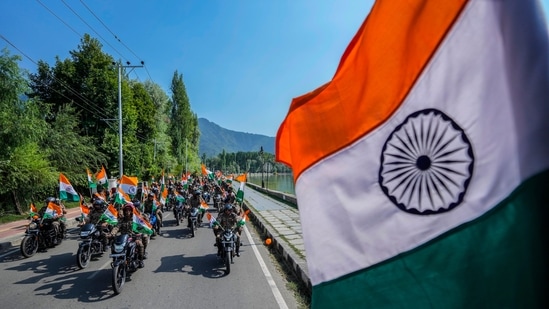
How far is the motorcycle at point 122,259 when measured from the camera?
690 cm

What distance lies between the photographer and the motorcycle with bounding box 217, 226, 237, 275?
8268 mm

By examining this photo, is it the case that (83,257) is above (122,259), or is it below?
below

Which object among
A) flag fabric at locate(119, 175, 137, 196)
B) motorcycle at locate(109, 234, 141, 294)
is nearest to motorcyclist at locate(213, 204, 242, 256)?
motorcycle at locate(109, 234, 141, 294)

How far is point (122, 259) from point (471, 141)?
7.42 m

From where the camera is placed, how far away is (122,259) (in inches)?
287

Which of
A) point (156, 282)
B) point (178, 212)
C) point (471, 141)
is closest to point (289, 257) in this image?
point (156, 282)

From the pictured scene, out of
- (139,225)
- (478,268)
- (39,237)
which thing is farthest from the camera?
(39,237)

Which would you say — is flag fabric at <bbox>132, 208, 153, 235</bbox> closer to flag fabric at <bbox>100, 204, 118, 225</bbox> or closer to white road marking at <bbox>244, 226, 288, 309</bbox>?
flag fabric at <bbox>100, 204, 118, 225</bbox>

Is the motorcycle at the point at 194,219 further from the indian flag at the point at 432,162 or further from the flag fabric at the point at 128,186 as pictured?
the indian flag at the point at 432,162

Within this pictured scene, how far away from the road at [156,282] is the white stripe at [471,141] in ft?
15.9

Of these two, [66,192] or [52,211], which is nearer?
[52,211]

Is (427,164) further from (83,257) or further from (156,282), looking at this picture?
(83,257)

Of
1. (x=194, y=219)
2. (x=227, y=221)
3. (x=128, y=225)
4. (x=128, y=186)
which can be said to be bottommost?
(x=194, y=219)

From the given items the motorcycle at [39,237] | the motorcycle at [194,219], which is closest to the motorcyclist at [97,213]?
the motorcycle at [39,237]
